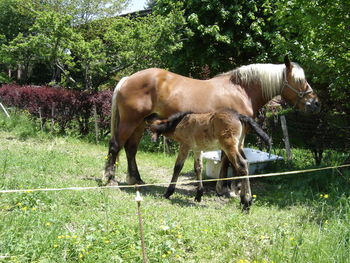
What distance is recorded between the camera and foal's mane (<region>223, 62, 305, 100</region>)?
6121 millimetres

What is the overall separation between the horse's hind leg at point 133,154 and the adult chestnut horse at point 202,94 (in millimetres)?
46

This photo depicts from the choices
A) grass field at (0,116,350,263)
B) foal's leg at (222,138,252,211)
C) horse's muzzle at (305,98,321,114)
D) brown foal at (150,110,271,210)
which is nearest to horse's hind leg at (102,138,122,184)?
grass field at (0,116,350,263)

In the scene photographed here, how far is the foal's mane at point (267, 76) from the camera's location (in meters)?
6.12

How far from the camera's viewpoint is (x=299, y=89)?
6.10 meters

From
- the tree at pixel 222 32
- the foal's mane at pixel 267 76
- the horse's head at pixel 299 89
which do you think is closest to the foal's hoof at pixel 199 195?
the foal's mane at pixel 267 76

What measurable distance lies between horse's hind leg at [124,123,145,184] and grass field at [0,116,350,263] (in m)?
0.59

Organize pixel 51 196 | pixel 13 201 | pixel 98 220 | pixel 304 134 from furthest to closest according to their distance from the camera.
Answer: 1. pixel 304 134
2. pixel 51 196
3. pixel 13 201
4. pixel 98 220

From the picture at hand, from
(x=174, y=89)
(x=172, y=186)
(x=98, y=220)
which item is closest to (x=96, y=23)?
(x=174, y=89)

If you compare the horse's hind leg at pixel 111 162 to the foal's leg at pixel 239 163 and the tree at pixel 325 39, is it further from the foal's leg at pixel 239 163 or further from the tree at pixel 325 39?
the tree at pixel 325 39

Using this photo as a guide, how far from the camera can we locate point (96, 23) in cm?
1697

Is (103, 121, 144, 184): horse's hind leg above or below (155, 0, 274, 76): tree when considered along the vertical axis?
below

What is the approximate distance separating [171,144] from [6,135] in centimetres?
526

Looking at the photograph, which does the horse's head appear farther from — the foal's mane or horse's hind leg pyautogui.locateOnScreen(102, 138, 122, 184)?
horse's hind leg pyautogui.locateOnScreen(102, 138, 122, 184)

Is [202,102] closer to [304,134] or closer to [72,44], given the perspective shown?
[304,134]
